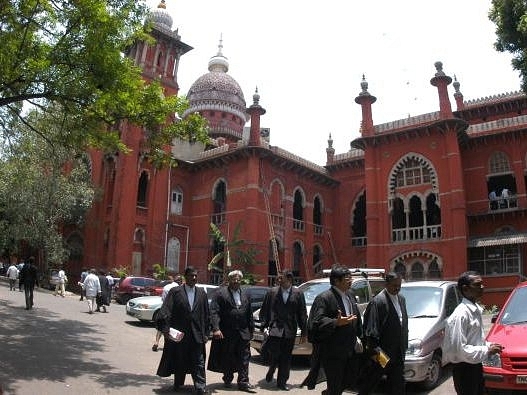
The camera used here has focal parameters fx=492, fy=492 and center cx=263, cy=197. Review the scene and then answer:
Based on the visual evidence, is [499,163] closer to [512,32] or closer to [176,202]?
[512,32]

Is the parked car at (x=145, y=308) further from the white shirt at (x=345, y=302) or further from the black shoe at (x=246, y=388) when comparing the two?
the white shirt at (x=345, y=302)

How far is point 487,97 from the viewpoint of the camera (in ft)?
97.8

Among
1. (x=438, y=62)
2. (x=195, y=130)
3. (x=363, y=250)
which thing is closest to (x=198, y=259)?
(x=363, y=250)

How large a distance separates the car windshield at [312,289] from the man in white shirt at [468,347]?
5.90 meters

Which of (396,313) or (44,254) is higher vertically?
(44,254)

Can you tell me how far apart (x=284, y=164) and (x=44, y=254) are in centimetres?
1400

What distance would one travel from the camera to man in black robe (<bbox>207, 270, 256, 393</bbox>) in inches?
290

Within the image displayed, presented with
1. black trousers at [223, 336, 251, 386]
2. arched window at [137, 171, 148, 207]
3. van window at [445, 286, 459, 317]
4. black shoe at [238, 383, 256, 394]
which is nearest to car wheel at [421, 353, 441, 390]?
van window at [445, 286, 459, 317]

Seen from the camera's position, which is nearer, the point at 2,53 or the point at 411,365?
the point at 411,365

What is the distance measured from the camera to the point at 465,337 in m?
4.40

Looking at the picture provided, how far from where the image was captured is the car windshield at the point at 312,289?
10.4 meters

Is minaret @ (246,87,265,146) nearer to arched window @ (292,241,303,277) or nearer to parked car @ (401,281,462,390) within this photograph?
arched window @ (292,241,303,277)

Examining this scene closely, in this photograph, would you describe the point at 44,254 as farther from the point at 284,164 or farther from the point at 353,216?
the point at 353,216

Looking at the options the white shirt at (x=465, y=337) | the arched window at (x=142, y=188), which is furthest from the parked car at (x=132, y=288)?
the white shirt at (x=465, y=337)
